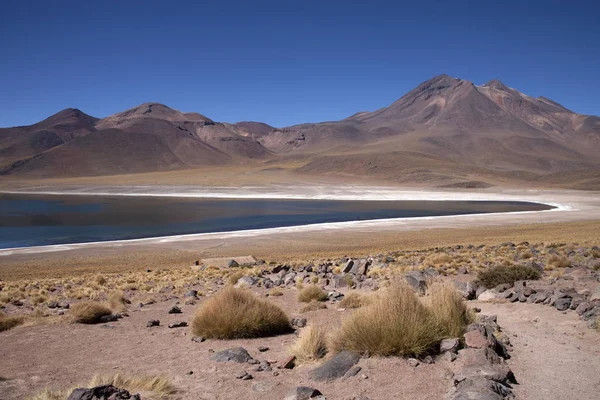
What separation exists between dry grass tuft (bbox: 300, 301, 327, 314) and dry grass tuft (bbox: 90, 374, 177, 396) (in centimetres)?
418

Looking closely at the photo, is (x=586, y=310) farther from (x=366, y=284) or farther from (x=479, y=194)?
(x=479, y=194)

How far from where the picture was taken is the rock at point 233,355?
20.5ft

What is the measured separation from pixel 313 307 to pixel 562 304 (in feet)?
13.7

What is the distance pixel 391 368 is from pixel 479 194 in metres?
79.5

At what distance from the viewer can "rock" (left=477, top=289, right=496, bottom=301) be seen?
940 cm

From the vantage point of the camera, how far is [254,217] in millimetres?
47344

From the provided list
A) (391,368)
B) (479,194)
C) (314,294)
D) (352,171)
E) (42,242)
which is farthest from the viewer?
(352,171)

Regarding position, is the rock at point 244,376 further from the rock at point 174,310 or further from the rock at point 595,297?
the rock at point 595,297

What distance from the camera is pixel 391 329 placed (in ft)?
19.2

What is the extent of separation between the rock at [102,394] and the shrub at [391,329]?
2464mm

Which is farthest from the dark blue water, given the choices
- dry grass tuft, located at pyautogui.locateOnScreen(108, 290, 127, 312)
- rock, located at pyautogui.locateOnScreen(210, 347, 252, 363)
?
rock, located at pyautogui.locateOnScreen(210, 347, 252, 363)

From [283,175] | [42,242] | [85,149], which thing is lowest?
[42,242]

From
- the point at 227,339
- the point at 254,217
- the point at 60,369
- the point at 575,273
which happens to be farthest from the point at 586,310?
the point at 254,217

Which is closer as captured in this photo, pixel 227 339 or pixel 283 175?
pixel 227 339
